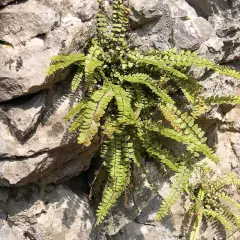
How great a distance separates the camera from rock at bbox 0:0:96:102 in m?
3.92

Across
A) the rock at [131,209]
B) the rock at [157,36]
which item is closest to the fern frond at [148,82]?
the rock at [157,36]

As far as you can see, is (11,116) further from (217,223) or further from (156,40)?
(217,223)

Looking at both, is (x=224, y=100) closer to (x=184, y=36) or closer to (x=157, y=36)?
(x=184, y=36)

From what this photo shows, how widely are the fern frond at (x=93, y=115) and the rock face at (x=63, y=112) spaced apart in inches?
22.5

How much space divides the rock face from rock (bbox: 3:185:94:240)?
0.5 inches

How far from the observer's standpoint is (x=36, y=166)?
427 cm

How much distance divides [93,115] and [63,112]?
0.65 meters

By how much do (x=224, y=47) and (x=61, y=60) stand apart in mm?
2519

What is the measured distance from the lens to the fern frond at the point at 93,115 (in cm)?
373

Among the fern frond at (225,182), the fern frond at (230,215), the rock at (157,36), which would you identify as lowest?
the fern frond at (230,215)

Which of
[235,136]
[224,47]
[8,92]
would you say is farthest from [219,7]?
[8,92]

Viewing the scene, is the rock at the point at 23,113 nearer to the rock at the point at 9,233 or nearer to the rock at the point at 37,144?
the rock at the point at 37,144

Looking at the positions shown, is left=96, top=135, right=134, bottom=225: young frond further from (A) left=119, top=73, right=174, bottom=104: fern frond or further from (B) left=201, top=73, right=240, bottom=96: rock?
(B) left=201, top=73, right=240, bottom=96: rock

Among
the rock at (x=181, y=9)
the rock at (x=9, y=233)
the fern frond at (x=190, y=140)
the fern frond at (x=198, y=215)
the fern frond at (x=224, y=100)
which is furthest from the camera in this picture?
the fern frond at (x=198, y=215)
